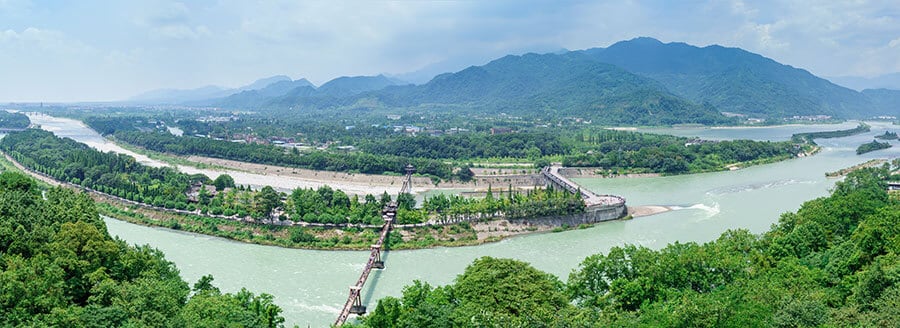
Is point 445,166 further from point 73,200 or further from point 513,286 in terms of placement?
point 513,286

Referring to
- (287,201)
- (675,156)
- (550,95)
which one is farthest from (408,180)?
(550,95)

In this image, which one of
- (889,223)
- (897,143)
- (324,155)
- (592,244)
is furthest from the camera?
(897,143)

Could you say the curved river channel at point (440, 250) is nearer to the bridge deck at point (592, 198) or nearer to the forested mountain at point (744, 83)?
the bridge deck at point (592, 198)

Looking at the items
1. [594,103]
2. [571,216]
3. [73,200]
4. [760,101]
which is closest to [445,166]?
[571,216]

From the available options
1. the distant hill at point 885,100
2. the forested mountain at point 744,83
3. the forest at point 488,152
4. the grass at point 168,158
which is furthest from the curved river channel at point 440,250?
the distant hill at point 885,100

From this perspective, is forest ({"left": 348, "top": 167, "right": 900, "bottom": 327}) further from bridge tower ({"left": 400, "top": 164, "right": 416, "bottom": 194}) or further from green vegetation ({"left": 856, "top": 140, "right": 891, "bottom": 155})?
green vegetation ({"left": 856, "top": 140, "right": 891, "bottom": 155})
